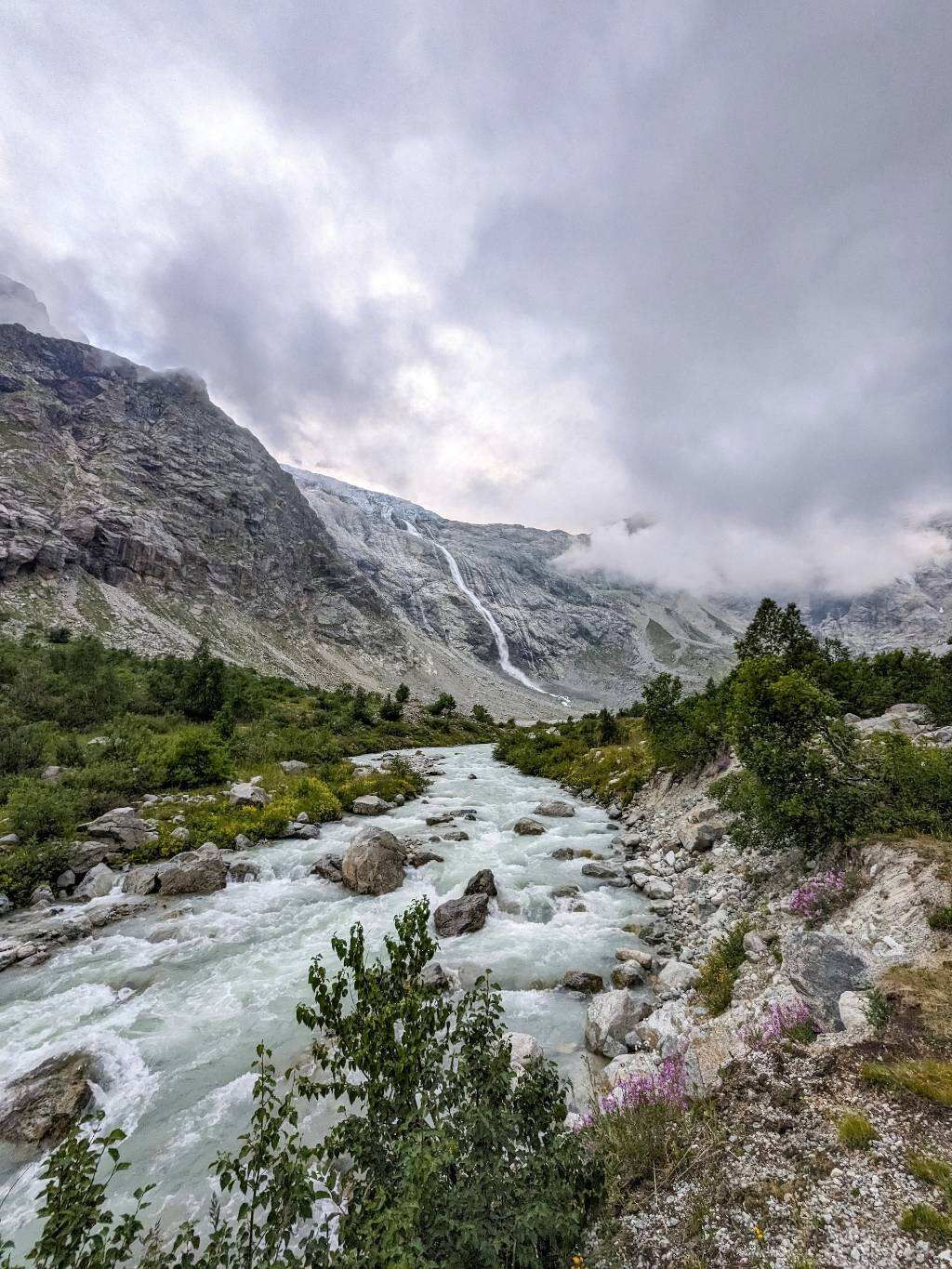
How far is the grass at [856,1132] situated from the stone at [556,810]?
2079 cm

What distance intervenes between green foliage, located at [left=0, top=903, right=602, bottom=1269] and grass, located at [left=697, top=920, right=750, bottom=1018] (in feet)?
15.3

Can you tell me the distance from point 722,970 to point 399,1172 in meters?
7.63

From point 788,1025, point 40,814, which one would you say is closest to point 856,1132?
point 788,1025

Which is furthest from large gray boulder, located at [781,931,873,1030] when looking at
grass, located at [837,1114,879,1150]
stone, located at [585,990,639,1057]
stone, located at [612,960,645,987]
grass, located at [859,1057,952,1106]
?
stone, located at [612,960,645,987]

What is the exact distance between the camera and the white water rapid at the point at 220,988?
24.1 feet

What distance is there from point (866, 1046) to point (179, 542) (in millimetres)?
137476

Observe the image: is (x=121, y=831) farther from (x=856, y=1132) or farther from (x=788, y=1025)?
(x=856, y=1132)

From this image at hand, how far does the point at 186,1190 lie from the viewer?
253 inches

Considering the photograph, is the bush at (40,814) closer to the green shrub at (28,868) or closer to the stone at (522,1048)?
the green shrub at (28,868)

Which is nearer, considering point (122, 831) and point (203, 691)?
point (122, 831)

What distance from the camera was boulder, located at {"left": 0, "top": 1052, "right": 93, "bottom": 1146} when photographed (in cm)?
708

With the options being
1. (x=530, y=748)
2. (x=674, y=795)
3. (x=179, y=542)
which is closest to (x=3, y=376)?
(x=179, y=542)

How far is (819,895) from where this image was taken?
9695 millimetres

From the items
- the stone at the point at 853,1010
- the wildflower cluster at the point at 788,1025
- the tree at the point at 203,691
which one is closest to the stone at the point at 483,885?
the wildflower cluster at the point at 788,1025
